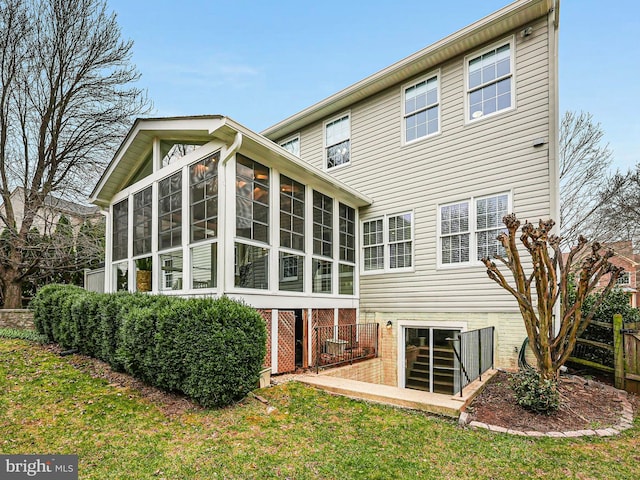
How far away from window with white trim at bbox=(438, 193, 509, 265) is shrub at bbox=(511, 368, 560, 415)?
10.1ft

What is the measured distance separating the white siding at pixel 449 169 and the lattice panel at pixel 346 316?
12.7 inches

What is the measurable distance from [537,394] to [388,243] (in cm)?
513

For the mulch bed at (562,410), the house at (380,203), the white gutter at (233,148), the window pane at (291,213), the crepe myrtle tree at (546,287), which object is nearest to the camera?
the mulch bed at (562,410)

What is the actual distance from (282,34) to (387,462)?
17.5 meters

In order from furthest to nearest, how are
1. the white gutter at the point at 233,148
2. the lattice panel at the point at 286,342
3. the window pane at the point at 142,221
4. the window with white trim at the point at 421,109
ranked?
the window with white trim at the point at 421,109 → the window pane at the point at 142,221 → the lattice panel at the point at 286,342 → the white gutter at the point at 233,148

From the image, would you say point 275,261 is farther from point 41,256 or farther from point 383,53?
point 383,53

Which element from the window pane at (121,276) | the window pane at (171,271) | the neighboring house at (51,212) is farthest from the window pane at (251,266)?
the neighboring house at (51,212)

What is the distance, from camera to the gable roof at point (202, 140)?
6637 mm

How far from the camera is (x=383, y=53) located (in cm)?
1770

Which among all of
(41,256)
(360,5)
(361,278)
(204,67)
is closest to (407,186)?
(361,278)

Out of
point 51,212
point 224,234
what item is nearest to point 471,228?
point 224,234

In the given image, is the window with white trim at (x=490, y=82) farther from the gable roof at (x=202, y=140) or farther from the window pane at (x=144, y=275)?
the window pane at (x=144, y=275)

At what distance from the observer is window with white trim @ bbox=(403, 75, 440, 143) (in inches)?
362

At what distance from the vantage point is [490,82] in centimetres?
834
